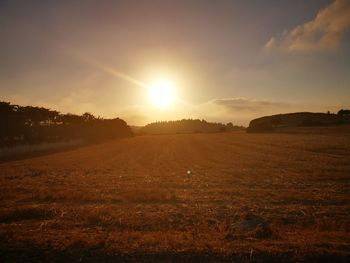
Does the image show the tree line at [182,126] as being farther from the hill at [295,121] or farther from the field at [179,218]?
the field at [179,218]

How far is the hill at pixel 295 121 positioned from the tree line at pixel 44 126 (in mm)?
40456

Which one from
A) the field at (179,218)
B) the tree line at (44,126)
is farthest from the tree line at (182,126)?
the field at (179,218)

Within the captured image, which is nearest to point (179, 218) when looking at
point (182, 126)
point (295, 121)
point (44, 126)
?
point (44, 126)

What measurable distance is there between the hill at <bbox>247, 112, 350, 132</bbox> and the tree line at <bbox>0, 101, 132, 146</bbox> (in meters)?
40.5

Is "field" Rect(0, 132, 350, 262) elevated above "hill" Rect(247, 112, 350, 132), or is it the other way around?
"hill" Rect(247, 112, 350, 132)

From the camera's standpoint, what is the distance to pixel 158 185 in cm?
1848

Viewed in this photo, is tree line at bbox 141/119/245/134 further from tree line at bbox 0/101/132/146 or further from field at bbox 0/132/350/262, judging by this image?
field at bbox 0/132/350/262

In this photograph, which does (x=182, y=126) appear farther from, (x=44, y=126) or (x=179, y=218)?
(x=179, y=218)

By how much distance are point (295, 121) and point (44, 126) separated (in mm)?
67926

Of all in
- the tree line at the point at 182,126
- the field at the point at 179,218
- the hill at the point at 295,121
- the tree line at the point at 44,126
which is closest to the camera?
the field at the point at 179,218

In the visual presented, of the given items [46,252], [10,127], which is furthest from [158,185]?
[10,127]

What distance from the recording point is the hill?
86.0 m

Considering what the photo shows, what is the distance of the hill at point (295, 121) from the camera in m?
86.0

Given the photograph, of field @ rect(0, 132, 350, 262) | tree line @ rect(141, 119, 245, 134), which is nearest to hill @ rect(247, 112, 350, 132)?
field @ rect(0, 132, 350, 262)
